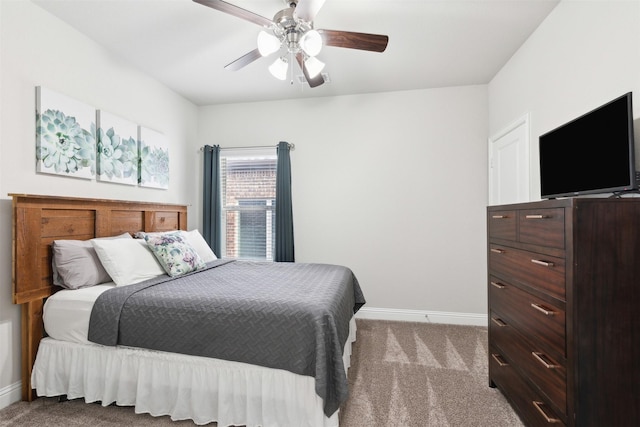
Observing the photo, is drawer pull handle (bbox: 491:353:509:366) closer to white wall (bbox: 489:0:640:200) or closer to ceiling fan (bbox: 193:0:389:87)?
white wall (bbox: 489:0:640:200)

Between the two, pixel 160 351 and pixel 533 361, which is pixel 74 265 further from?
pixel 533 361

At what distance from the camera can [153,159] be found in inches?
124

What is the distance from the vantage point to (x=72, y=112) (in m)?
2.25

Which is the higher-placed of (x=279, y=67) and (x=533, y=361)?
(x=279, y=67)

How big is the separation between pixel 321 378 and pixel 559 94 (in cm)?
243

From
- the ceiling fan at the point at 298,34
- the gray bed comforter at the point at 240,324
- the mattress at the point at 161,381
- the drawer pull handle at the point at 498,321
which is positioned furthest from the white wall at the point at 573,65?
the mattress at the point at 161,381

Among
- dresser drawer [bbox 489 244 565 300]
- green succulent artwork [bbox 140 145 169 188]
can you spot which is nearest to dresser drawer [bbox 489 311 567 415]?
dresser drawer [bbox 489 244 565 300]

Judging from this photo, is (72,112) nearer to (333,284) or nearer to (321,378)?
(333,284)

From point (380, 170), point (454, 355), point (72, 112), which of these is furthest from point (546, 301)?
point (72, 112)

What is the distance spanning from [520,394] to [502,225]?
3.17 ft

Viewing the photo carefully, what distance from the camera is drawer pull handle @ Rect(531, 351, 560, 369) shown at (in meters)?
1.32

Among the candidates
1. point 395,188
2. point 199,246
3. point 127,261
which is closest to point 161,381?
point 127,261

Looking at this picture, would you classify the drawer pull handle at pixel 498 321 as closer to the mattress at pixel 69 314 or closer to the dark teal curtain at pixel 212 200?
the mattress at pixel 69 314

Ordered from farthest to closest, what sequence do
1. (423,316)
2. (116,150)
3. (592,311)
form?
(423,316), (116,150), (592,311)
